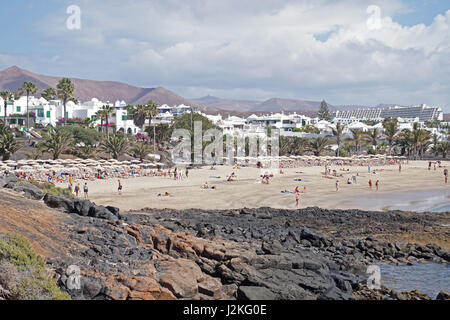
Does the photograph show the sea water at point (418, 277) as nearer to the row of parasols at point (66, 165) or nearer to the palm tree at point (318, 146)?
the row of parasols at point (66, 165)

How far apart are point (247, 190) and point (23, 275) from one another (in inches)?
1051

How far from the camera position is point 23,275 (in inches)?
347

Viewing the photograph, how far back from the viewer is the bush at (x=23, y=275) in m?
8.23

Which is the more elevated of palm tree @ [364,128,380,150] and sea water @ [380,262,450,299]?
palm tree @ [364,128,380,150]

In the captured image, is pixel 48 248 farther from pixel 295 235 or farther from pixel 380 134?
pixel 380 134

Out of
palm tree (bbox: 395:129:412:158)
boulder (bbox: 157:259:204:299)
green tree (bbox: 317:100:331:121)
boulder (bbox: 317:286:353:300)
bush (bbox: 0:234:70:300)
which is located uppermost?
green tree (bbox: 317:100:331:121)

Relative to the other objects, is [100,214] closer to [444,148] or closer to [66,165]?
[66,165]

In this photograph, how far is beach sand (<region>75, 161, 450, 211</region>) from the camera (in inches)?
1140

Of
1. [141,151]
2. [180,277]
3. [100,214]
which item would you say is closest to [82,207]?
[100,214]

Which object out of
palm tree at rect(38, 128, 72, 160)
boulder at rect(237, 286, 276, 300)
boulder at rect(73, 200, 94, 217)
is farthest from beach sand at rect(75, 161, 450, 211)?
boulder at rect(237, 286, 276, 300)

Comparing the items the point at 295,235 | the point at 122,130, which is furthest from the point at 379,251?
the point at 122,130

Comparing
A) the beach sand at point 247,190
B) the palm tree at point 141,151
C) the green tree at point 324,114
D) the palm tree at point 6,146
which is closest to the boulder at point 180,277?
the beach sand at point 247,190

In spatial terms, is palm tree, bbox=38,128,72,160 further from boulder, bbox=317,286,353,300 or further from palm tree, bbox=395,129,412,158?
palm tree, bbox=395,129,412,158

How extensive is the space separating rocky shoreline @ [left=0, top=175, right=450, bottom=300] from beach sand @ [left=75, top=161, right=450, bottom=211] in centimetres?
709
